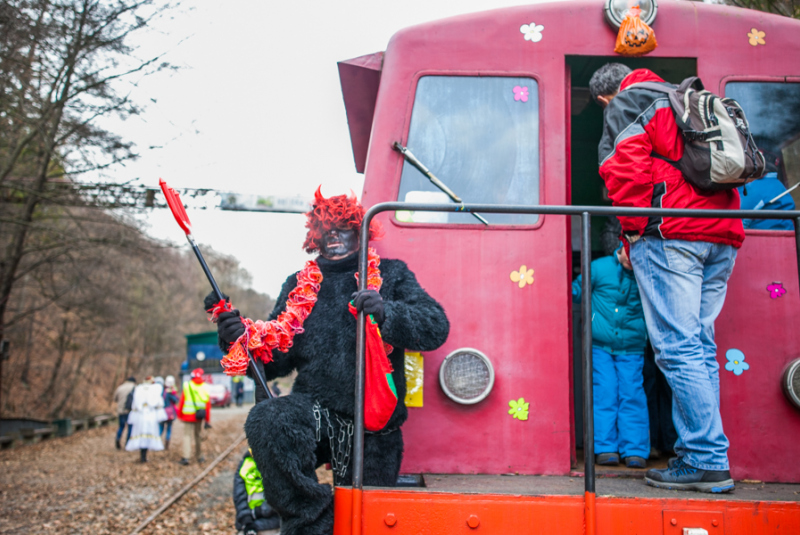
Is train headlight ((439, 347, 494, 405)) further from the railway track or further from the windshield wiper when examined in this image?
the railway track

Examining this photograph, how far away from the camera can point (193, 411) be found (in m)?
11.8

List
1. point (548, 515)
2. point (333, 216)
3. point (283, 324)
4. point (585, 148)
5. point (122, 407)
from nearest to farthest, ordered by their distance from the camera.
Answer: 1. point (548, 515)
2. point (283, 324)
3. point (333, 216)
4. point (585, 148)
5. point (122, 407)

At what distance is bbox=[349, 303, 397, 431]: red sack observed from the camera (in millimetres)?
2318

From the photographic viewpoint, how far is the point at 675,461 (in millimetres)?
2570

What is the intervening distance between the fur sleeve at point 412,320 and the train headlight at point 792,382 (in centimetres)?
170

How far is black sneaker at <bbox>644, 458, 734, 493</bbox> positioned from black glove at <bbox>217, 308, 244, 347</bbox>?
6.03 ft

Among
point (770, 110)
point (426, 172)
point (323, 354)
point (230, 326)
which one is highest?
point (770, 110)

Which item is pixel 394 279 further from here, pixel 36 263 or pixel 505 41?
pixel 36 263

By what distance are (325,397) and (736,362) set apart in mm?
2013

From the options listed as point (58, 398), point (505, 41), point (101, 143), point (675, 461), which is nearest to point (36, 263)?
point (101, 143)

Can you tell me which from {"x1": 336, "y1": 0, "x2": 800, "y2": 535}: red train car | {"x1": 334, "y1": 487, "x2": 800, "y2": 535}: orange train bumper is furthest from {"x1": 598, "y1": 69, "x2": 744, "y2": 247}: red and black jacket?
{"x1": 334, "y1": 487, "x2": 800, "y2": 535}: orange train bumper

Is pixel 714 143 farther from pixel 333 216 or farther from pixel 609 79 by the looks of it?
pixel 333 216

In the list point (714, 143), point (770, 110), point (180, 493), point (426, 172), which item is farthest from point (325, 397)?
point (180, 493)

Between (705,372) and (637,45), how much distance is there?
1.80 meters
